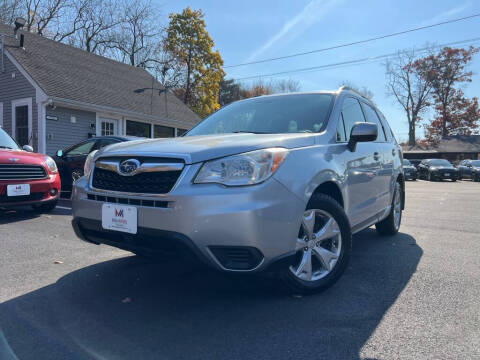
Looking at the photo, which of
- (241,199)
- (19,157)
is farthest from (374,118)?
(19,157)

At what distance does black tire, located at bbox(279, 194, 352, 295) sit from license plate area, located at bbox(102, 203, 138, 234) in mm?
1017

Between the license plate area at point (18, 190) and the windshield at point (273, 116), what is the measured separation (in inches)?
131

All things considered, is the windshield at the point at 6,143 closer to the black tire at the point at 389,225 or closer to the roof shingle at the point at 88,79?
the black tire at the point at 389,225

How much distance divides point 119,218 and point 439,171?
89.7ft

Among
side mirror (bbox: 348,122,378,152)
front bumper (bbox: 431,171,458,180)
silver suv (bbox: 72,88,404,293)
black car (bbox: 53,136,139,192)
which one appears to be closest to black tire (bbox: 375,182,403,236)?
silver suv (bbox: 72,88,404,293)

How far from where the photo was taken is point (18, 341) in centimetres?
226

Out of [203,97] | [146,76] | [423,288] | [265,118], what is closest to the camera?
[423,288]

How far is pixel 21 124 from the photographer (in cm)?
1473

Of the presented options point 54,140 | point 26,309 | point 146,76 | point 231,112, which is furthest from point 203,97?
point 26,309

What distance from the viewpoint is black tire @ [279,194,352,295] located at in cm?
278

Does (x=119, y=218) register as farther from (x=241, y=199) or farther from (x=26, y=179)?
(x=26, y=179)

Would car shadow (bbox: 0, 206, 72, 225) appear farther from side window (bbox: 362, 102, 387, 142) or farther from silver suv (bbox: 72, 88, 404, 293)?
side window (bbox: 362, 102, 387, 142)

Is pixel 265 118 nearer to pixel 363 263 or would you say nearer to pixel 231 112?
pixel 231 112

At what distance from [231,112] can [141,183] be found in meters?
1.85
